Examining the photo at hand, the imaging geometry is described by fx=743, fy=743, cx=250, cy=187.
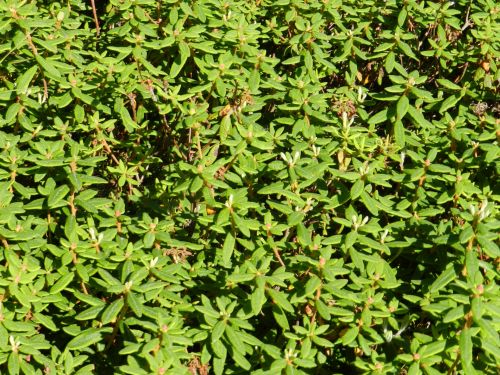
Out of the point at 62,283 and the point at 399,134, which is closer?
the point at 62,283

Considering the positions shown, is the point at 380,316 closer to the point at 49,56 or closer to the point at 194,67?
the point at 194,67

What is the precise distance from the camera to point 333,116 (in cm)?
412

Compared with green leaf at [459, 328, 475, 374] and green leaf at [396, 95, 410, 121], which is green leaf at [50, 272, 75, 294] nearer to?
green leaf at [459, 328, 475, 374]

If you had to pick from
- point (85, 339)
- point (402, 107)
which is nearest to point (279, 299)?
point (85, 339)

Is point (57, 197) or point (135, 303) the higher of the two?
point (57, 197)

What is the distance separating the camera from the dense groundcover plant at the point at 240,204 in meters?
3.12

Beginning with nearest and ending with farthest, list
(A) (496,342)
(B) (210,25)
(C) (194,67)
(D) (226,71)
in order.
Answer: (A) (496,342) → (D) (226,71) → (B) (210,25) → (C) (194,67)

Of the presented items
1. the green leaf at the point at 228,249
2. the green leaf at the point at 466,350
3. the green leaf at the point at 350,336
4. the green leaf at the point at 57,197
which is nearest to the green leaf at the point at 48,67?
the green leaf at the point at 57,197

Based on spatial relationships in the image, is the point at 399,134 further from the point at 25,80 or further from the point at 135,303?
the point at 25,80

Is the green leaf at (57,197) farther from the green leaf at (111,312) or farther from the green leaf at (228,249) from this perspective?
the green leaf at (228,249)

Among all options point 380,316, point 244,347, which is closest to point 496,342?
point 380,316

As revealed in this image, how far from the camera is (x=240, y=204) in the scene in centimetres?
329

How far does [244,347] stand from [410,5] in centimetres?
242

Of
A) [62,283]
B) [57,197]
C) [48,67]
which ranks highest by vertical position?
[48,67]
